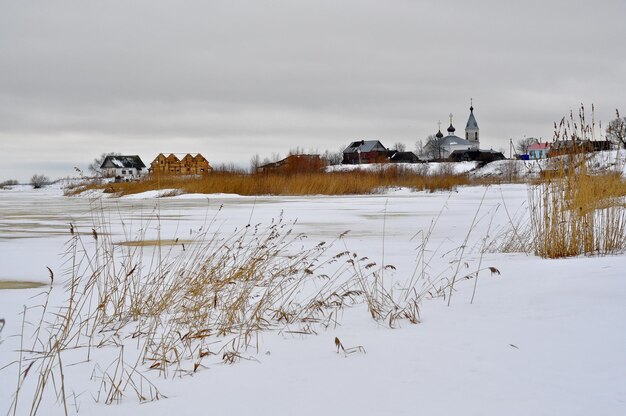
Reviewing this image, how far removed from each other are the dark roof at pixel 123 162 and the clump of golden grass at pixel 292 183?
68.1m

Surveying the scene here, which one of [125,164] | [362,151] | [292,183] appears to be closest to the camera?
[292,183]

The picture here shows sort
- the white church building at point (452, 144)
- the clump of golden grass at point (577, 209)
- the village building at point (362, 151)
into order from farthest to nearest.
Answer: the white church building at point (452, 144), the village building at point (362, 151), the clump of golden grass at point (577, 209)

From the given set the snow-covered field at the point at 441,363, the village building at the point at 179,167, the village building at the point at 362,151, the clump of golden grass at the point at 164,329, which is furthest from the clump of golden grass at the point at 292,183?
the village building at the point at 362,151

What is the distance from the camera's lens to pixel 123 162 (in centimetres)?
9469

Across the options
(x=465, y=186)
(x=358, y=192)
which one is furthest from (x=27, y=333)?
(x=465, y=186)

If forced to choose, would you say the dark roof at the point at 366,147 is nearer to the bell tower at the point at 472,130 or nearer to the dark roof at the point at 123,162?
the bell tower at the point at 472,130

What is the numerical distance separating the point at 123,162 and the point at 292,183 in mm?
77484

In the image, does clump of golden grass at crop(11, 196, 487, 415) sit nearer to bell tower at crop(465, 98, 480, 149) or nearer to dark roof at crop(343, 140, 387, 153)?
dark roof at crop(343, 140, 387, 153)

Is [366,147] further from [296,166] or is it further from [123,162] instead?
[296,166]

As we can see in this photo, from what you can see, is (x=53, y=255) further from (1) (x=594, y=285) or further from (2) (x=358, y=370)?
(1) (x=594, y=285)

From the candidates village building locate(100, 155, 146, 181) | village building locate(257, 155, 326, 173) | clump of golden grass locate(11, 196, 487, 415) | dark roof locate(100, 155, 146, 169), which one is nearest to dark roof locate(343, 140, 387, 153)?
village building locate(100, 155, 146, 181)

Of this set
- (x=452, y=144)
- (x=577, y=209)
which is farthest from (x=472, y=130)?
(x=577, y=209)

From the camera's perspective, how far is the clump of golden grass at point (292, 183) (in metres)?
24.0

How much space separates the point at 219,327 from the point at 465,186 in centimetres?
2835
